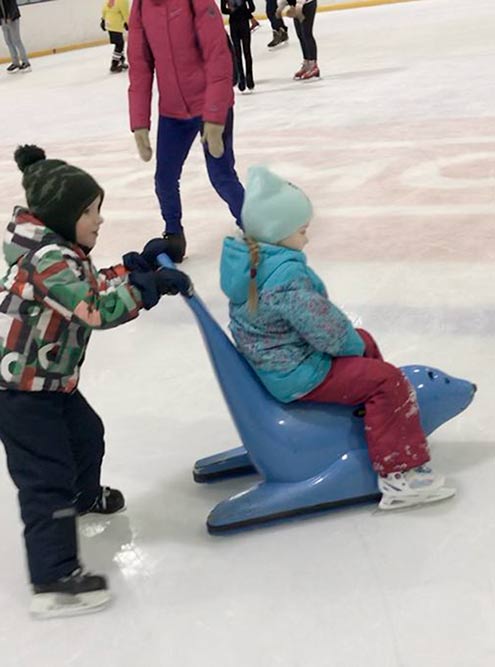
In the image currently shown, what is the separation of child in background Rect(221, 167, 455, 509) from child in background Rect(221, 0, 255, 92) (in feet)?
17.5

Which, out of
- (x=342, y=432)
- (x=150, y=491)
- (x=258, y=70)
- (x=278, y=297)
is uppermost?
(x=278, y=297)

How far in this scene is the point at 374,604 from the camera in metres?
1.41

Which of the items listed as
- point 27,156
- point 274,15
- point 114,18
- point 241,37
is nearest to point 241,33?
point 241,37

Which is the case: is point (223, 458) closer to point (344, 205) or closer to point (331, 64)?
point (344, 205)

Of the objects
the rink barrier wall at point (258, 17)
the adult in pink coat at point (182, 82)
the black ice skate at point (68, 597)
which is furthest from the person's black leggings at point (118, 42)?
the black ice skate at point (68, 597)

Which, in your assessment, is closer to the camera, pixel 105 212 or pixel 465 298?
pixel 465 298

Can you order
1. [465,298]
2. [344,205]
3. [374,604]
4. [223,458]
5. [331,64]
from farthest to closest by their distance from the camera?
1. [331,64]
2. [344,205]
3. [465,298]
4. [223,458]
5. [374,604]

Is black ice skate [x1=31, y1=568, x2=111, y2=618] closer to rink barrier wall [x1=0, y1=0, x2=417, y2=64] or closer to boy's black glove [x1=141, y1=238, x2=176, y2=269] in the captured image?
boy's black glove [x1=141, y1=238, x2=176, y2=269]

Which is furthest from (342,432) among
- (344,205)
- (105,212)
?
(105,212)

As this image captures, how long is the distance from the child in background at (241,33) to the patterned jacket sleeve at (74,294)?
5.49 m

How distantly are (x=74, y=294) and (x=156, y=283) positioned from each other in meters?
0.14

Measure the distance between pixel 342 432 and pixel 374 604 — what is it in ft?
1.09

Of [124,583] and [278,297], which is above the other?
[278,297]

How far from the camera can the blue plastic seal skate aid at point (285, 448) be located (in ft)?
5.31
